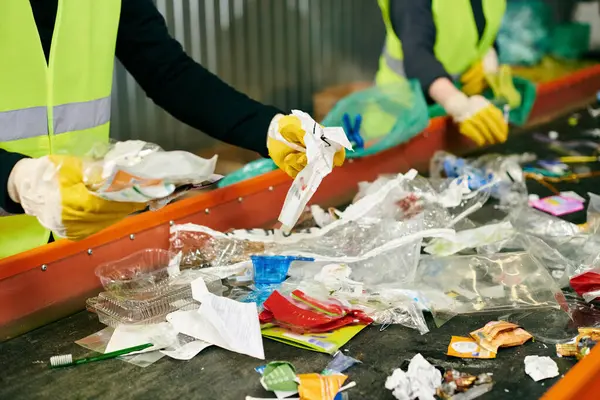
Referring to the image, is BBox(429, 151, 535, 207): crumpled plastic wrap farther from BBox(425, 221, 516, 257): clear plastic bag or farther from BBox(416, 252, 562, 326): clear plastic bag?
BBox(416, 252, 562, 326): clear plastic bag

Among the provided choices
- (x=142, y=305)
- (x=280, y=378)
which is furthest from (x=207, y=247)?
(x=280, y=378)

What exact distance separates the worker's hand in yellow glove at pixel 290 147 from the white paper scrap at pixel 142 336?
1.29 ft

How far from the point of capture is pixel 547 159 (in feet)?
7.16

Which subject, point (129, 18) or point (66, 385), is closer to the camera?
point (66, 385)

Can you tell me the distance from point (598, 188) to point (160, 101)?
45.5 inches

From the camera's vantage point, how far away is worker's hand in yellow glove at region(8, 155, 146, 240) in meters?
1.04

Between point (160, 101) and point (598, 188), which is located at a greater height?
point (160, 101)

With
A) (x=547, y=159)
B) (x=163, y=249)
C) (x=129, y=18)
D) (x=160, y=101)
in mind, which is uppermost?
(x=129, y=18)

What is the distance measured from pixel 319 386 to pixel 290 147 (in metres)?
0.52

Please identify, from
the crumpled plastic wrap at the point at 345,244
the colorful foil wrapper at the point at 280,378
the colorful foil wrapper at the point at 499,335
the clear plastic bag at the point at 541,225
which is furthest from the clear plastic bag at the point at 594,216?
→ the colorful foil wrapper at the point at 280,378

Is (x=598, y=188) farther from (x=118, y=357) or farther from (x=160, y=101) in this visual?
(x=118, y=357)

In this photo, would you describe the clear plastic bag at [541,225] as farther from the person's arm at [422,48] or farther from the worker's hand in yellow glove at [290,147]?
the person's arm at [422,48]

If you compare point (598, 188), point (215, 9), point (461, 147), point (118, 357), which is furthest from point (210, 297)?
point (215, 9)

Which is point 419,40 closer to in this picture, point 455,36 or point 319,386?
point 455,36
